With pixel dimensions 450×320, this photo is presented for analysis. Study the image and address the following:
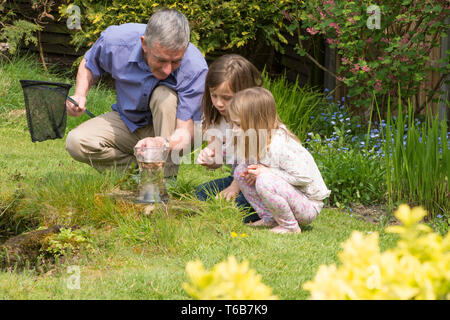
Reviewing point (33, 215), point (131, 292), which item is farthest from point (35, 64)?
point (131, 292)

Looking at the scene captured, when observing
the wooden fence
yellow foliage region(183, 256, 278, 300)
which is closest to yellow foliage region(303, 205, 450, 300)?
yellow foliage region(183, 256, 278, 300)

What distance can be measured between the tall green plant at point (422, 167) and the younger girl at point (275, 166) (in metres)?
0.58

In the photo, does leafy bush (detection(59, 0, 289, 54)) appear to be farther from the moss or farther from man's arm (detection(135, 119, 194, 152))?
the moss

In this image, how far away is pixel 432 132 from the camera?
324 centimetres

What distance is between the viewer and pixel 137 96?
12.1 ft

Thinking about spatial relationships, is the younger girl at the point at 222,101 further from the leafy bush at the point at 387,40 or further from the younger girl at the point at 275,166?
the leafy bush at the point at 387,40

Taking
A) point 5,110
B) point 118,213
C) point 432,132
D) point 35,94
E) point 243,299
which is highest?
point 243,299

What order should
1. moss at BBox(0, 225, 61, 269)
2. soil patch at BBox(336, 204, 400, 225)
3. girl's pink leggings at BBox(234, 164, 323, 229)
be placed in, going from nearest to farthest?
1. moss at BBox(0, 225, 61, 269)
2. girl's pink leggings at BBox(234, 164, 323, 229)
3. soil patch at BBox(336, 204, 400, 225)

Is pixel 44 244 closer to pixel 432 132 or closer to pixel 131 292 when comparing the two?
pixel 131 292

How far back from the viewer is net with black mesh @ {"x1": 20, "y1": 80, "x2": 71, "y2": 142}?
3.28 metres

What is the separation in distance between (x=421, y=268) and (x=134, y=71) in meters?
2.83

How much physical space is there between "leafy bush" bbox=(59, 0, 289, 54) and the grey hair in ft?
11.4

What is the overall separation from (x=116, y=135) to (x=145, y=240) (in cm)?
125

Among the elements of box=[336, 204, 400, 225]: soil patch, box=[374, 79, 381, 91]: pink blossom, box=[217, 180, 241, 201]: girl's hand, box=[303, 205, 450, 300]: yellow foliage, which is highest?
box=[303, 205, 450, 300]: yellow foliage
